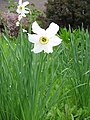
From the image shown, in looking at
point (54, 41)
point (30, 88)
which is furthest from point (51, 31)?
point (30, 88)

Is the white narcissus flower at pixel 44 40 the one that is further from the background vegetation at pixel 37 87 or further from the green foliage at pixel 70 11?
the green foliage at pixel 70 11

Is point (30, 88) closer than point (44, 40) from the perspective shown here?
No

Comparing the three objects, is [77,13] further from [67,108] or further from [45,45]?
[45,45]

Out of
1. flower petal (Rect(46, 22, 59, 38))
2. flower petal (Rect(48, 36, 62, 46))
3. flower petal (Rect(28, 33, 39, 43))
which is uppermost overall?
flower petal (Rect(46, 22, 59, 38))

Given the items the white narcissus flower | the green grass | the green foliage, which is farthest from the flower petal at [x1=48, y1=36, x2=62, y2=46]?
the green foliage

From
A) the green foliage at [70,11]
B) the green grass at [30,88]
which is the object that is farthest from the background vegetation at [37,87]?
the green foliage at [70,11]

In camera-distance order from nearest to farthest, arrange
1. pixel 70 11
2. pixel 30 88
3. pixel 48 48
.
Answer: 1. pixel 48 48
2. pixel 30 88
3. pixel 70 11

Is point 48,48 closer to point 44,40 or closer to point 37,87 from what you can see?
point 44,40

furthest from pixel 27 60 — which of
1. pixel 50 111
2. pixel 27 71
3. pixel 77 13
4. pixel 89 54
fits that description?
pixel 77 13

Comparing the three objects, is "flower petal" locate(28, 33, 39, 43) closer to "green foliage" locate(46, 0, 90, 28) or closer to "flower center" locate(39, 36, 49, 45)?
"flower center" locate(39, 36, 49, 45)
